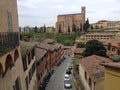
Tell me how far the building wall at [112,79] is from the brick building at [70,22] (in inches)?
5487

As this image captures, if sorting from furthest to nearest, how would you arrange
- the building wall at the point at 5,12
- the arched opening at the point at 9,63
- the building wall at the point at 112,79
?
1. the arched opening at the point at 9,63
2. the building wall at the point at 5,12
3. the building wall at the point at 112,79

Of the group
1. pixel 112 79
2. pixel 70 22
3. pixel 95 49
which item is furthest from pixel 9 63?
pixel 70 22

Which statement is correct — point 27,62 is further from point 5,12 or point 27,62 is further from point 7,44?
point 7,44

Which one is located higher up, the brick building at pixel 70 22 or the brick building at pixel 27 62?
the brick building at pixel 70 22

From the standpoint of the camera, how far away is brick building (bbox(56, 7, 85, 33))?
152375 mm

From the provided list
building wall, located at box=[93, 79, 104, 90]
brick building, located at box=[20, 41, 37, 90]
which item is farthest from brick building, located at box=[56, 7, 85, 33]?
building wall, located at box=[93, 79, 104, 90]

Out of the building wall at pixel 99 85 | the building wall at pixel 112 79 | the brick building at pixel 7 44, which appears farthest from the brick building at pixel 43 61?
the building wall at pixel 112 79

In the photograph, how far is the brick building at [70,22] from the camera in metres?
152

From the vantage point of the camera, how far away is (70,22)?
156750 millimetres

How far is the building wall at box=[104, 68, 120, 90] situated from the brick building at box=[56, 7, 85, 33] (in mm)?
139368

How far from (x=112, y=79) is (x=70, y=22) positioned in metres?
149

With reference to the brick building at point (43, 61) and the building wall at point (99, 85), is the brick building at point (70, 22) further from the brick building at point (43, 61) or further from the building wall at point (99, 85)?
the building wall at point (99, 85)

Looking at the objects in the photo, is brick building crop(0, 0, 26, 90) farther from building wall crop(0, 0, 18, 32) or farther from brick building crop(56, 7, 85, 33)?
brick building crop(56, 7, 85, 33)

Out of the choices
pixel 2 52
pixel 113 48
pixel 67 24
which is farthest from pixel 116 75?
pixel 67 24
